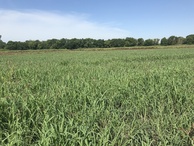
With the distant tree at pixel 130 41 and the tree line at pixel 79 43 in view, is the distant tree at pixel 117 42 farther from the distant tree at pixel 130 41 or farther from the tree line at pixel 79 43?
the distant tree at pixel 130 41

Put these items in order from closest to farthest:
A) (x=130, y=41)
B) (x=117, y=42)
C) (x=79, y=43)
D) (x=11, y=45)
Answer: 1. (x=11, y=45)
2. (x=79, y=43)
3. (x=117, y=42)
4. (x=130, y=41)

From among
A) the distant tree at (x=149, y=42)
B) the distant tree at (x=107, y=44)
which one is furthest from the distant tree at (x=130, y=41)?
the distant tree at (x=107, y=44)

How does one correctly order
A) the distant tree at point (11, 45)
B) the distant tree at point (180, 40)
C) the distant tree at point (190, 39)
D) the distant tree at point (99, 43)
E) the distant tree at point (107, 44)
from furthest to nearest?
the distant tree at point (180, 40) → the distant tree at point (99, 43) → the distant tree at point (190, 39) → the distant tree at point (107, 44) → the distant tree at point (11, 45)

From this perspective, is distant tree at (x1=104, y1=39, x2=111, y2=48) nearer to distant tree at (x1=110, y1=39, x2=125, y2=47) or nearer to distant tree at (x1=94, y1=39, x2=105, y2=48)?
distant tree at (x1=110, y1=39, x2=125, y2=47)

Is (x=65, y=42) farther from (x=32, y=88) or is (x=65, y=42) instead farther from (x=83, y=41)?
(x=32, y=88)

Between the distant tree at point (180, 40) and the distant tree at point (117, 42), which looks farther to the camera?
the distant tree at point (180, 40)

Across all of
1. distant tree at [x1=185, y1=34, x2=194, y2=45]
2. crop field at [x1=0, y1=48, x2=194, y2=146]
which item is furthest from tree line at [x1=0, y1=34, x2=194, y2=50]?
crop field at [x1=0, y1=48, x2=194, y2=146]

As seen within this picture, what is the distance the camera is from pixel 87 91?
5039 millimetres

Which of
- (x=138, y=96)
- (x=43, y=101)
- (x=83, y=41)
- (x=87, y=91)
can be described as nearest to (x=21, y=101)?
(x=43, y=101)

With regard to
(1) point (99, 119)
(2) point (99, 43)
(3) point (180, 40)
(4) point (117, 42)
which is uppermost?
(1) point (99, 119)

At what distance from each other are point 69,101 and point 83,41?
98.4 m

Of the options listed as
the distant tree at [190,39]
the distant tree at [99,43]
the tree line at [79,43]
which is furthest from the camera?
the distant tree at [99,43]

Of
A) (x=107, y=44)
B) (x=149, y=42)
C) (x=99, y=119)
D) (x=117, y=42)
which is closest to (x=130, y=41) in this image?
(x=117, y=42)

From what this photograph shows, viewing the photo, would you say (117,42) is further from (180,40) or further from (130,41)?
(180,40)
